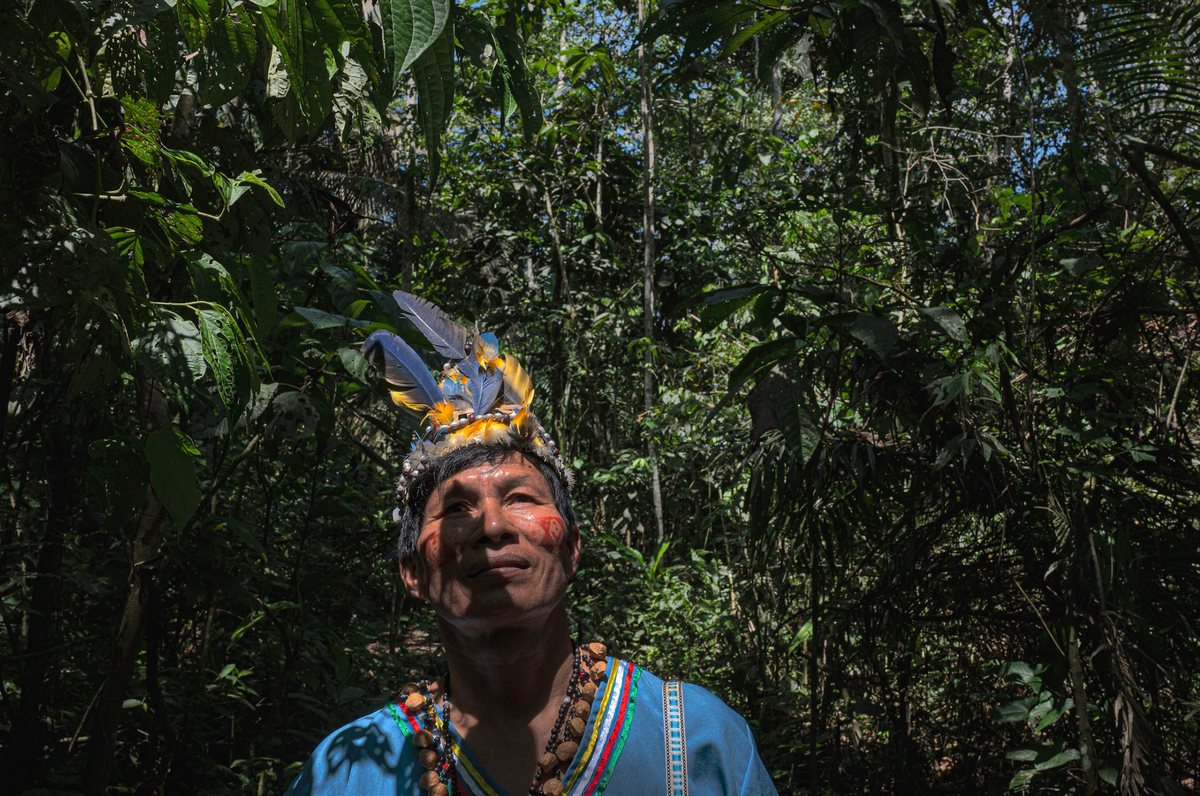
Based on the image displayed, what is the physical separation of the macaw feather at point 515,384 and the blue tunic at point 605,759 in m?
0.57

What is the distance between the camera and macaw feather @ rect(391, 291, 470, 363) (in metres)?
1.73

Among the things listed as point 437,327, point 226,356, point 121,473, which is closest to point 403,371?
point 437,327

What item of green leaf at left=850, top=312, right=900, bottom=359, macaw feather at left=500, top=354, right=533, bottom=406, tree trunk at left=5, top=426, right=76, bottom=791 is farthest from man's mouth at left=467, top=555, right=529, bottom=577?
tree trunk at left=5, top=426, right=76, bottom=791

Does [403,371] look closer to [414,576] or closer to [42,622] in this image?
[414,576]

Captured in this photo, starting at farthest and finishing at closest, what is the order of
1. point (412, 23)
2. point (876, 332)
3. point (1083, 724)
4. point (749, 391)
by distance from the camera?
point (749, 391)
point (1083, 724)
point (876, 332)
point (412, 23)

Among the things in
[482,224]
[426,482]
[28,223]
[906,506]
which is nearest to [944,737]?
[906,506]

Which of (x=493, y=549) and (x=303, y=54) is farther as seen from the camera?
(x=493, y=549)

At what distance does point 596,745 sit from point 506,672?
18 centimetres

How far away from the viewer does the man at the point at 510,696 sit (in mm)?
1280

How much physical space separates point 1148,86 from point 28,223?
2.92m

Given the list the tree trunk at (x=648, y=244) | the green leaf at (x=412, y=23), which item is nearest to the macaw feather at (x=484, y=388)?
the green leaf at (x=412, y=23)

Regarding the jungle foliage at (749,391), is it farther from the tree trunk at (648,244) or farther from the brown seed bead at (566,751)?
the tree trunk at (648,244)

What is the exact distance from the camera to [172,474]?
141 centimetres

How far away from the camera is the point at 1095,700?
2.41m
